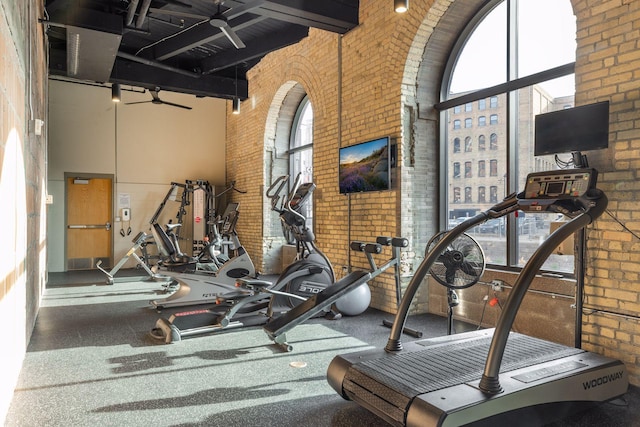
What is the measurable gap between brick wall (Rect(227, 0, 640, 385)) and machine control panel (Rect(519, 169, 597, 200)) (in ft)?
1.92

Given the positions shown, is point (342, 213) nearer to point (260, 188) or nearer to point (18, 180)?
point (260, 188)

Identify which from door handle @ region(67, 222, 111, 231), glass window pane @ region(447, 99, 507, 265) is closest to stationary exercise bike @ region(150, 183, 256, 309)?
glass window pane @ region(447, 99, 507, 265)

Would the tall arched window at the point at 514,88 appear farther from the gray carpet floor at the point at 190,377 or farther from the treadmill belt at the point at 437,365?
the treadmill belt at the point at 437,365

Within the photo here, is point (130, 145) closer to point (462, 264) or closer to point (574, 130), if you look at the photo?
point (462, 264)

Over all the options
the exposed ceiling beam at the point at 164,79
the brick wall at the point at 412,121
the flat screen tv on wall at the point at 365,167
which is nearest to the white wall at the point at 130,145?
the exposed ceiling beam at the point at 164,79

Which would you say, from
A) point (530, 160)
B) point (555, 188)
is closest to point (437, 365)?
point (555, 188)

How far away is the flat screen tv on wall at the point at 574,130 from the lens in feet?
A: 10.3

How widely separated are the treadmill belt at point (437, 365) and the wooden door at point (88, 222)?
8.49m

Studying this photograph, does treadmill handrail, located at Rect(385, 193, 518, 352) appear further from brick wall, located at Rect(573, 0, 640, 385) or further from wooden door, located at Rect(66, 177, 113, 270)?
wooden door, located at Rect(66, 177, 113, 270)

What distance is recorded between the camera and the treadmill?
225 centimetres

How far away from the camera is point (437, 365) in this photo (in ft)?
8.85

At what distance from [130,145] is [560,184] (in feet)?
29.6

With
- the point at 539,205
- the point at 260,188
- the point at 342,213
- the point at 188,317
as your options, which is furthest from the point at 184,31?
the point at 539,205

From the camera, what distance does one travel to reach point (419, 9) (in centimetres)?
497
